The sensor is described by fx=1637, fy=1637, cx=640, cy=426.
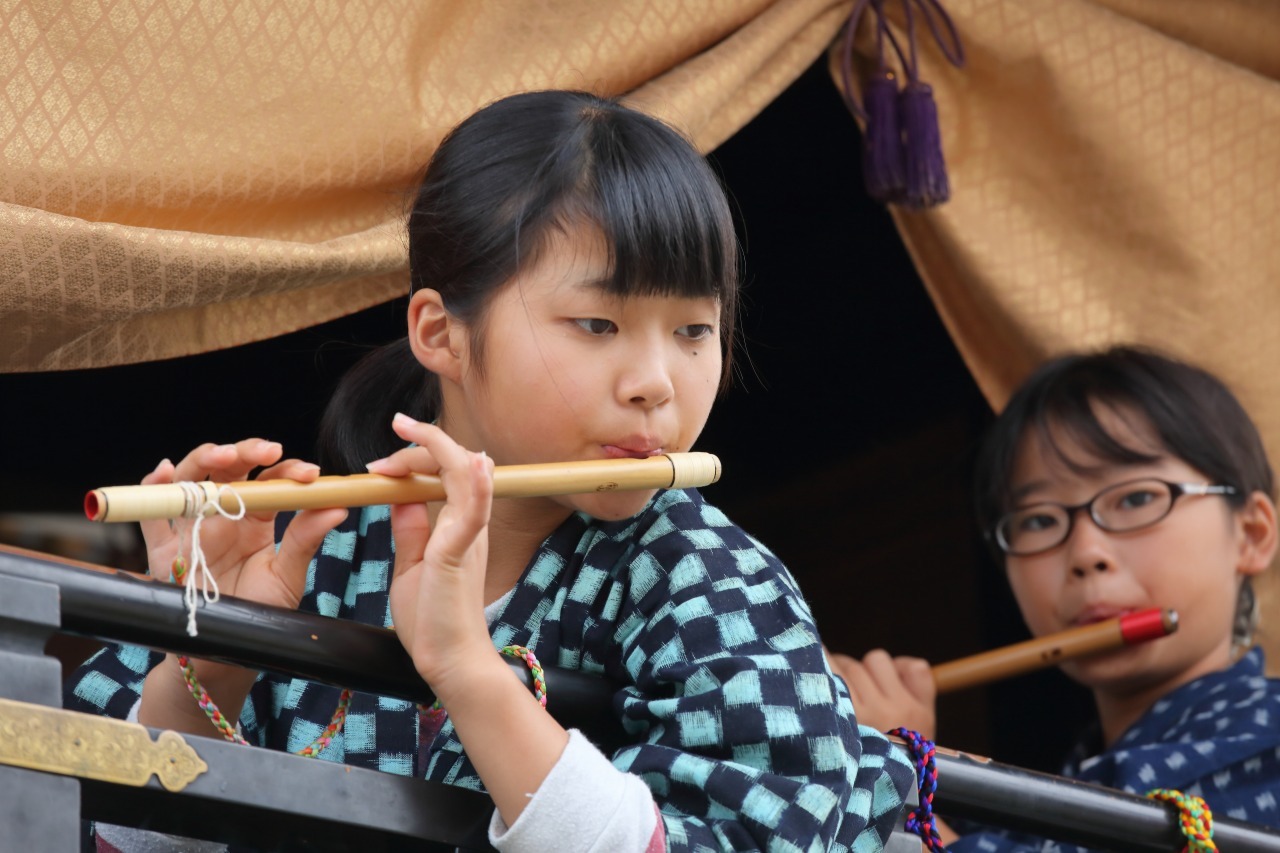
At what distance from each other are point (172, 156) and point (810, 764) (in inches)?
32.1

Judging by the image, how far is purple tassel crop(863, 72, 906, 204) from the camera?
6.33 ft

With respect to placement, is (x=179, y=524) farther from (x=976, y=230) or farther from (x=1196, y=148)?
(x=1196, y=148)

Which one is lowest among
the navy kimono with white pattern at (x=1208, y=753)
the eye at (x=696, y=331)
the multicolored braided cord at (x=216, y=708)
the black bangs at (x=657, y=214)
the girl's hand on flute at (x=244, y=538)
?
the navy kimono with white pattern at (x=1208, y=753)

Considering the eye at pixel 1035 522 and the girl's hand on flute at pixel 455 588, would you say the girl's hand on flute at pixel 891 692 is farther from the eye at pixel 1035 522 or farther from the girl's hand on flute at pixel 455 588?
the girl's hand on flute at pixel 455 588

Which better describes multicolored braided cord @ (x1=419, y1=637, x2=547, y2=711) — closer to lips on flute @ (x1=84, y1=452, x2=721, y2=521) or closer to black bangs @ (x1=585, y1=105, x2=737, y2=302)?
lips on flute @ (x1=84, y1=452, x2=721, y2=521)

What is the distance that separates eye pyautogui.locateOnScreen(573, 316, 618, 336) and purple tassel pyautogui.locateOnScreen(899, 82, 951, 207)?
821 millimetres

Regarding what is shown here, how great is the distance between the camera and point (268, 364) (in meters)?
2.41

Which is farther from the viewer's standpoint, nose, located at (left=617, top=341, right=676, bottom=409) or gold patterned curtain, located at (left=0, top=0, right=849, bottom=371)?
gold patterned curtain, located at (left=0, top=0, right=849, bottom=371)

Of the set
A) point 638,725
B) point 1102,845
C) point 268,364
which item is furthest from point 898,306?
point 638,725

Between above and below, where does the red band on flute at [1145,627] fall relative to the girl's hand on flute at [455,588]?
A: below

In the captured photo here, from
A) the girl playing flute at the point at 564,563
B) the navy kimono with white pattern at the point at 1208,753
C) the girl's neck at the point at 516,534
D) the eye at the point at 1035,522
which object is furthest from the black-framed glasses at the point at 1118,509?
the girl's neck at the point at 516,534

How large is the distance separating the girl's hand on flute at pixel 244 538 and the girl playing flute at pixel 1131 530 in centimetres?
114

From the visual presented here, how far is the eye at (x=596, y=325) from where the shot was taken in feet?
3.96

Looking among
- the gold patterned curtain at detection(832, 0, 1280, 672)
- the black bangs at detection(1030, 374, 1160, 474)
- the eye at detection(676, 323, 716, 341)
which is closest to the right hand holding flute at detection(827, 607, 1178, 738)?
the black bangs at detection(1030, 374, 1160, 474)
